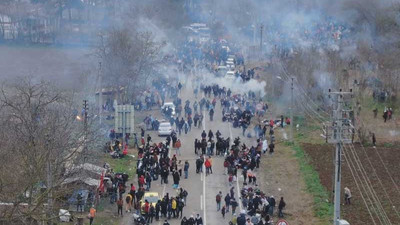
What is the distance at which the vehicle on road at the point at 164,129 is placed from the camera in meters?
46.6

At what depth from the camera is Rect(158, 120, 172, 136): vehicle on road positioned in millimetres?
46562

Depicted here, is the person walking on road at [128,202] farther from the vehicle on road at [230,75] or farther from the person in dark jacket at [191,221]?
the vehicle on road at [230,75]

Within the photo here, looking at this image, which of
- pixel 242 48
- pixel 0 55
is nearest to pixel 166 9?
pixel 242 48

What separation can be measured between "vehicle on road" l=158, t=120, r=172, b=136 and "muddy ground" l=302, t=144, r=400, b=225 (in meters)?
6.74

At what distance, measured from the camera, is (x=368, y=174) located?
38906mm

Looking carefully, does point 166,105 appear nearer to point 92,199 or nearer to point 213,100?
point 213,100

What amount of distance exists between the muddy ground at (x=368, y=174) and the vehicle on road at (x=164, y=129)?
6.74 meters

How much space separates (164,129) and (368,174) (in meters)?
11.7

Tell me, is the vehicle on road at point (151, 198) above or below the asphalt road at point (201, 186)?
above

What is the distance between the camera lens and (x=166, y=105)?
5262 centimetres

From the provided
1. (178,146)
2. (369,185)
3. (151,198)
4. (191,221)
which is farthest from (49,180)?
(178,146)

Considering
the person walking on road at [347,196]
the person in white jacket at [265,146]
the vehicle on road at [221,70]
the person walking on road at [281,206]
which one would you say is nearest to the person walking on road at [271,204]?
the person walking on road at [281,206]

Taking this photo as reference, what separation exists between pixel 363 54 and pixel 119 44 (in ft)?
49.8

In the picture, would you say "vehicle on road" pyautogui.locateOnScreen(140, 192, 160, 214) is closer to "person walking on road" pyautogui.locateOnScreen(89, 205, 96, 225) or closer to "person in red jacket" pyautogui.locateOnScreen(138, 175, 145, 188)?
"person in red jacket" pyautogui.locateOnScreen(138, 175, 145, 188)
